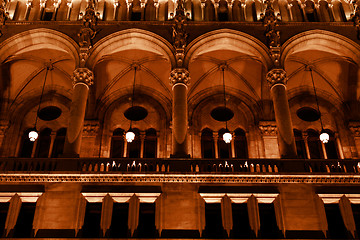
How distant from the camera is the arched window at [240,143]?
27.9 metres

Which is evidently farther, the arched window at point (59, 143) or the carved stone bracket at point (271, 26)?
the arched window at point (59, 143)

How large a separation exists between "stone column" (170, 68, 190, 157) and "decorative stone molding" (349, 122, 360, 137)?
11142 millimetres

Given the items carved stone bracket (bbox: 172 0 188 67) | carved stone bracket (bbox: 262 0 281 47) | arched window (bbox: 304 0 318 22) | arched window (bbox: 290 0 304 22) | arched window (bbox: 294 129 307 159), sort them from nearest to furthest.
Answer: carved stone bracket (bbox: 172 0 188 67) < carved stone bracket (bbox: 262 0 281 47) < arched window (bbox: 290 0 304 22) < arched window (bbox: 304 0 318 22) < arched window (bbox: 294 129 307 159)

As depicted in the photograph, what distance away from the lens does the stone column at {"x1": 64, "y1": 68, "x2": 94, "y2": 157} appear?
21.6m

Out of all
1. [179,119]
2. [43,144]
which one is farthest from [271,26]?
[43,144]

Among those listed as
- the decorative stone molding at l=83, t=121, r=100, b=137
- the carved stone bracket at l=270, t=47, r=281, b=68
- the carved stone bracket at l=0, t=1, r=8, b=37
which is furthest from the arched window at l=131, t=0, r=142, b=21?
the carved stone bracket at l=270, t=47, r=281, b=68

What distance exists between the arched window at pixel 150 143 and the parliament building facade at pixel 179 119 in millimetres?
72

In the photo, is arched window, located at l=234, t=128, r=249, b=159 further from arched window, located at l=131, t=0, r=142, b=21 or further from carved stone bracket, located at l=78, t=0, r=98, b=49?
carved stone bracket, located at l=78, t=0, r=98, b=49

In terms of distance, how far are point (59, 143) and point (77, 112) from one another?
6111 millimetres

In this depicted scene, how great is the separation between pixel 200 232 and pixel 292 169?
525 cm

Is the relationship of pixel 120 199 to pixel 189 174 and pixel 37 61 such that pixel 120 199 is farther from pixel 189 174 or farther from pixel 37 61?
pixel 37 61

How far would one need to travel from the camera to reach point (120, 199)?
65.8 feet

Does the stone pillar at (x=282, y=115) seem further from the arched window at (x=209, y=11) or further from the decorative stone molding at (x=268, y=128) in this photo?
the arched window at (x=209, y=11)

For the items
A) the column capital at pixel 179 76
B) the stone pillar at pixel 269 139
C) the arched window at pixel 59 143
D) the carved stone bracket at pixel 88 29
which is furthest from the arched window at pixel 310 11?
the arched window at pixel 59 143
